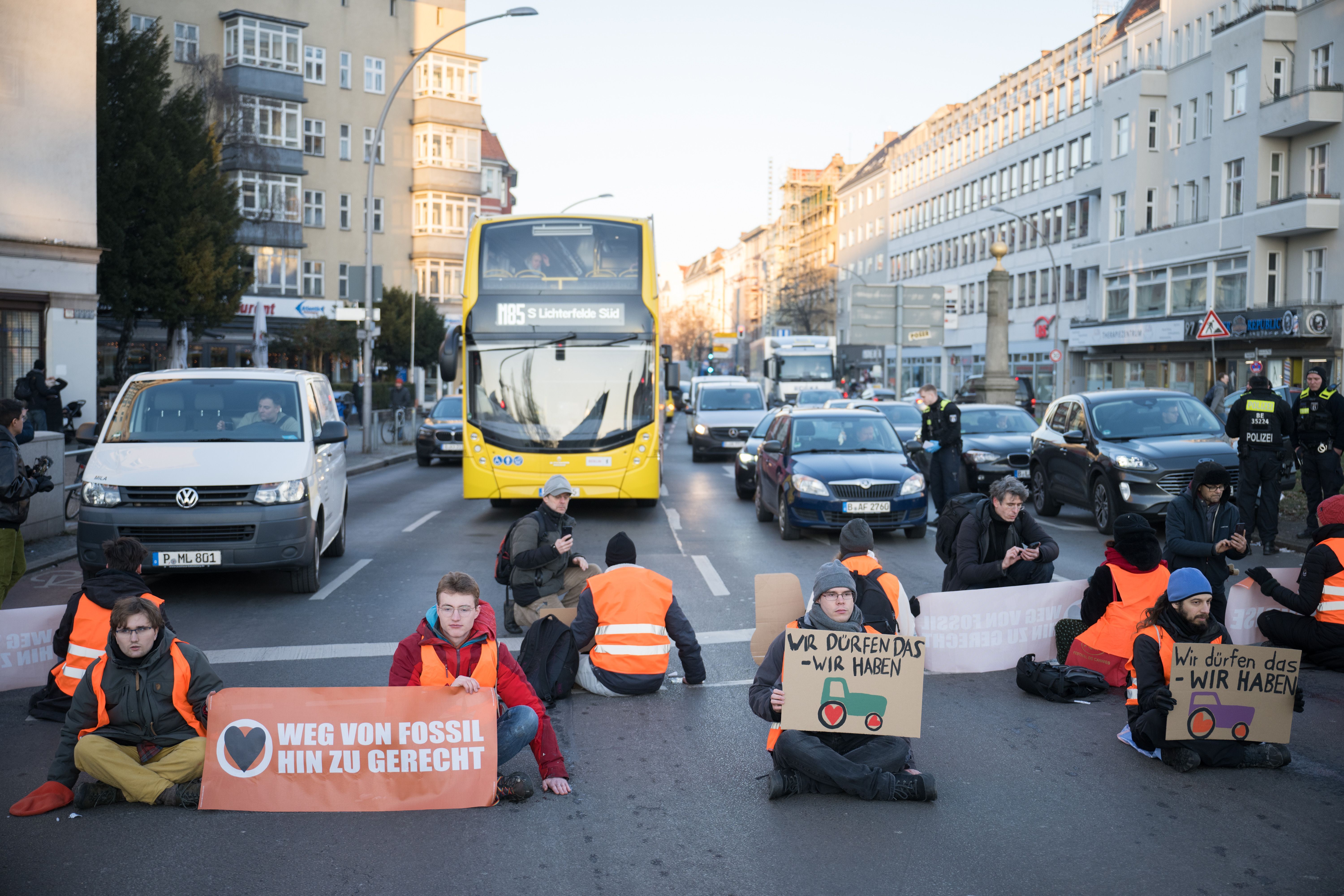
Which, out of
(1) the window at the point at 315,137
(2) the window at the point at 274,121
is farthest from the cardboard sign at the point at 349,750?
(1) the window at the point at 315,137

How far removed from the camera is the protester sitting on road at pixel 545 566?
27.5 ft

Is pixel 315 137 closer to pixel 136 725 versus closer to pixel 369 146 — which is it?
pixel 369 146

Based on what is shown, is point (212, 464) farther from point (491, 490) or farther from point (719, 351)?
point (719, 351)

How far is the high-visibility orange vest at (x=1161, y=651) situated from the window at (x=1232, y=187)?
41959 millimetres

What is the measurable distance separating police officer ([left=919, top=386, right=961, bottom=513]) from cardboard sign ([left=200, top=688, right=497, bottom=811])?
36.9 feet

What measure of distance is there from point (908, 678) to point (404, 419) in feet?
112

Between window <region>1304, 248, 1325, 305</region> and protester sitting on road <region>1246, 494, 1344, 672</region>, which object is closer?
protester sitting on road <region>1246, 494, 1344, 672</region>

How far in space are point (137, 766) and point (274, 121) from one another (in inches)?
2091

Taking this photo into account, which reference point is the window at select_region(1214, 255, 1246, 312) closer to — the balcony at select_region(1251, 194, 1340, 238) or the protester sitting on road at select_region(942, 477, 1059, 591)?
the balcony at select_region(1251, 194, 1340, 238)

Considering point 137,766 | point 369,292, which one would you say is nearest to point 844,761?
point 137,766

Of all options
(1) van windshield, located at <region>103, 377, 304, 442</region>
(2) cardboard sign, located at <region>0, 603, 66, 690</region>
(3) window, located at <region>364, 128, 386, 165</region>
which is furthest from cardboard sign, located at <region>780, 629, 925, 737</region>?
(3) window, located at <region>364, 128, 386, 165</region>

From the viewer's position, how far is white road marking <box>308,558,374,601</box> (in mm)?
10703

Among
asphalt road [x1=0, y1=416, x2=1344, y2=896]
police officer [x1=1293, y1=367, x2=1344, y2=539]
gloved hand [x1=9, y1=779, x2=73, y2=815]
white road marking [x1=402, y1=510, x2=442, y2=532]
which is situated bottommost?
asphalt road [x1=0, y1=416, x2=1344, y2=896]

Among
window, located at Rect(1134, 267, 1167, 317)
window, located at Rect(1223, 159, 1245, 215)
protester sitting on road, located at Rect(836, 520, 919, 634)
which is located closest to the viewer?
protester sitting on road, located at Rect(836, 520, 919, 634)
